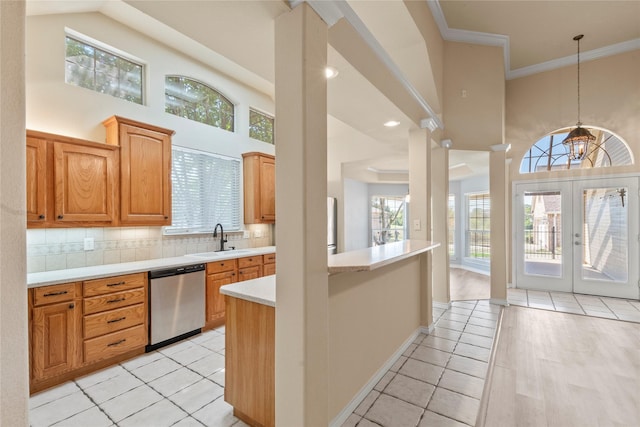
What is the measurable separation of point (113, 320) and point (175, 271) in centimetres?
67

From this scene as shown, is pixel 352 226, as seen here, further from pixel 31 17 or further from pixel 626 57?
pixel 31 17

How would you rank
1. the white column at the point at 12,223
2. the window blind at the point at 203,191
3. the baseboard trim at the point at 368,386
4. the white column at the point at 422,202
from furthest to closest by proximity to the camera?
1. the window blind at the point at 203,191
2. the white column at the point at 422,202
3. the baseboard trim at the point at 368,386
4. the white column at the point at 12,223

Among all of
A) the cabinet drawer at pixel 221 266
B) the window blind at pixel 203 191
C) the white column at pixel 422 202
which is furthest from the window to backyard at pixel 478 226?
the cabinet drawer at pixel 221 266

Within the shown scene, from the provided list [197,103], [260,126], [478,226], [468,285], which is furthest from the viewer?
[478,226]

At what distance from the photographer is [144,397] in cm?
215

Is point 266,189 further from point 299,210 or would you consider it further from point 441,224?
point 299,210

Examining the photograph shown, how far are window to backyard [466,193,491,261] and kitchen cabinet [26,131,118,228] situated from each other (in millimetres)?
7353

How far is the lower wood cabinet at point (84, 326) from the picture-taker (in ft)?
7.15

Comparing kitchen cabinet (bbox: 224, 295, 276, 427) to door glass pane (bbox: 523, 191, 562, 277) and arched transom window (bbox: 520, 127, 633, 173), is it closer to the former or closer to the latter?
door glass pane (bbox: 523, 191, 562, 277)

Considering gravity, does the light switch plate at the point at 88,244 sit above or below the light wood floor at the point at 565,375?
above

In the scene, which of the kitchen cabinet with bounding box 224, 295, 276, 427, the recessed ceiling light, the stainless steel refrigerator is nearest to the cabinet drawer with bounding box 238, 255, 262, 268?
the kitchen cabinet with bounding box 224, 295, 276, 427

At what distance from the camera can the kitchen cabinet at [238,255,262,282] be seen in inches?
149

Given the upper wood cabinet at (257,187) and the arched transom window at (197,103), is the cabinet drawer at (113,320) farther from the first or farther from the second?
the arched transom window at (197,103)

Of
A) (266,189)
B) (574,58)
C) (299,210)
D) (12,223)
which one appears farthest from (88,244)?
(574,58)
